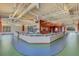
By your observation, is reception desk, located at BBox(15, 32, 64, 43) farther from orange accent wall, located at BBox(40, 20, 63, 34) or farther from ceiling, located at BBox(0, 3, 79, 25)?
ceiling, located at BBox(0, 3, 79, 25)

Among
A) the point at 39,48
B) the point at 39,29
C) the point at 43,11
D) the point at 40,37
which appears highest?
the point at 43,11

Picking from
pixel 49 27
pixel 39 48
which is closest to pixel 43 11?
pixel 49 27

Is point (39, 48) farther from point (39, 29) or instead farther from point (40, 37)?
point (39, 29)

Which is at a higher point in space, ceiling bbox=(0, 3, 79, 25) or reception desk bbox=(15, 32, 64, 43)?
ceiling bbox=(0, 3, 79, 25)

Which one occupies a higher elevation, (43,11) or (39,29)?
(43,11)

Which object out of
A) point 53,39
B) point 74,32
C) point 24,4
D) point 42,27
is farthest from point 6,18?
point 74,32

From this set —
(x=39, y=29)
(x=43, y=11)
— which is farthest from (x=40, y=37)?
(x=43, y=11)

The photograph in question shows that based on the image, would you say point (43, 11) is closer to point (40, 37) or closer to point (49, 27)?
point (49, 27)

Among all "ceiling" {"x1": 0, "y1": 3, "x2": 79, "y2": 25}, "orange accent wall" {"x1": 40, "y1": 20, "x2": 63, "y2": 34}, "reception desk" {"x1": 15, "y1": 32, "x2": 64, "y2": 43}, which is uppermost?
"ceiling" {"x1": 0, "y1": 3, "x2": 79, "y2": 25}

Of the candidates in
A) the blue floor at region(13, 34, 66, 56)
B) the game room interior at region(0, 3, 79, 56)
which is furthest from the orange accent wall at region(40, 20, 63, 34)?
the blue floor at region(13, 34, 66, 56)

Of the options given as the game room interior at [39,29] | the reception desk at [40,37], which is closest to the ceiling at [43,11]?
the game room interior at [39,29]

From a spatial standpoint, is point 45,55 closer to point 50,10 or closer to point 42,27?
point 42,27

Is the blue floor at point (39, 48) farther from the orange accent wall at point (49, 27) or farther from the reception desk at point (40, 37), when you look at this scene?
the orange accent wall at point (49, 27)

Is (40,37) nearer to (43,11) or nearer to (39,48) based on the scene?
(39,48)
